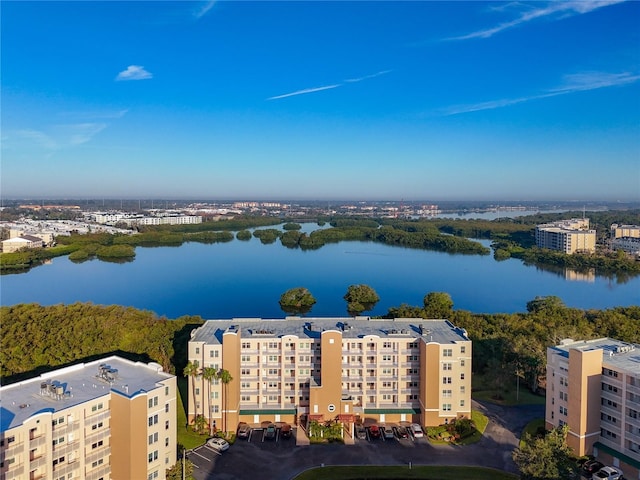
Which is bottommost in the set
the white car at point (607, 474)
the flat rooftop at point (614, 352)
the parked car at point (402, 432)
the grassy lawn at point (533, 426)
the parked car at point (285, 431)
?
the grassy lawn at point (533, 426)

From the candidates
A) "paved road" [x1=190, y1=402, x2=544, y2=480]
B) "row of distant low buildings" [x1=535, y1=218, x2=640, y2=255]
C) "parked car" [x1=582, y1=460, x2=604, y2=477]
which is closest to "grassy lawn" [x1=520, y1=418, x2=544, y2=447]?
"paved road" [x1=190, y1=402, x2=544, y2=480]

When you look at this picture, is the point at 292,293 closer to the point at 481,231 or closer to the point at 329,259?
the point at 329,259

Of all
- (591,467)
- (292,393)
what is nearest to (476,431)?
(591,467)

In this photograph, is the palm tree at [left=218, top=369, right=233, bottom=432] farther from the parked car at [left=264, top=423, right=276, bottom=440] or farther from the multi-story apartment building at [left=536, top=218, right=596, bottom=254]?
the multi-story apartment building at [left=536, top=218, right=596, bottom=254]

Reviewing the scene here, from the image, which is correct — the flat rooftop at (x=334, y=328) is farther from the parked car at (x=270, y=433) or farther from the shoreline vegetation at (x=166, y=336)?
the shoreline vegetation at (x=166, y=336)

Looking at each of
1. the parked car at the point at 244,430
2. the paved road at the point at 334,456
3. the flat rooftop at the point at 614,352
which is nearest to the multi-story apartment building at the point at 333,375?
the parked car at the point at 244,430

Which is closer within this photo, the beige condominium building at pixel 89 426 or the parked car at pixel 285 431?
the beige condominium building at pixel 89 426

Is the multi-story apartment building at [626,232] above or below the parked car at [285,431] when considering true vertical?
above

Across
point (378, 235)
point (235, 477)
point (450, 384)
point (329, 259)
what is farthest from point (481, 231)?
point (235, 477)
